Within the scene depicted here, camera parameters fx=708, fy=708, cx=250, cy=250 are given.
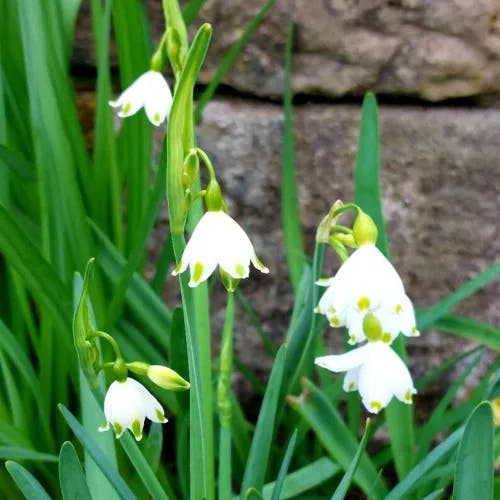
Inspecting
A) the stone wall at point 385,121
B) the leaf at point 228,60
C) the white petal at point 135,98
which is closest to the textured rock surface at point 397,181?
the stone wall at point 385,121

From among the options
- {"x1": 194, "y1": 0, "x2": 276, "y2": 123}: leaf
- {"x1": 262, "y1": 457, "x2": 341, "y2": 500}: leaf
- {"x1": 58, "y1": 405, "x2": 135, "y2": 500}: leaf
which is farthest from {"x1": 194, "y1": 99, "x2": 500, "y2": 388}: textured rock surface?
{"x1": 58, "y1": 405, "x2": 135, "y2": 500}: leaf

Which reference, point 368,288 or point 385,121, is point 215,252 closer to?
point 368,288

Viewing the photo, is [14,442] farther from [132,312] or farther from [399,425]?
[399,425]

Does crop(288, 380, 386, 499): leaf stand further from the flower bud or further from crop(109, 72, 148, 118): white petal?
crop(109, 72, 148, 118): white petal

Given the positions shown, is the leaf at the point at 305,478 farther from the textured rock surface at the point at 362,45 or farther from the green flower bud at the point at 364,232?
the textured rock surface at the point at 362,45

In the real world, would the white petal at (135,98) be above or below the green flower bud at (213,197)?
above

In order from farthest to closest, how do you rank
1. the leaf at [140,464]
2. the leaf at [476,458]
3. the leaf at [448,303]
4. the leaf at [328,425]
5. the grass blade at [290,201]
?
the grass blade at [290,201] → the leaf at [448,303] → the leaf at [328,425] → the leaf at [140,464] → the leaf at [476,458]

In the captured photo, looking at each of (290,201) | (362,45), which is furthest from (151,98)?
(362,45)
